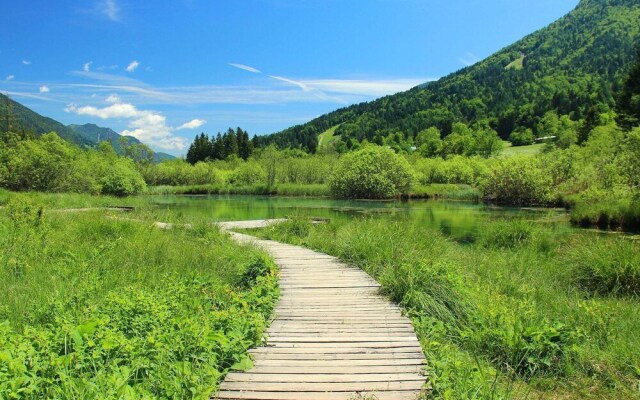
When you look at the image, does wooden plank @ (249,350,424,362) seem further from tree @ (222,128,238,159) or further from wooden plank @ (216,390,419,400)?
tree @ (222,128,238,159)

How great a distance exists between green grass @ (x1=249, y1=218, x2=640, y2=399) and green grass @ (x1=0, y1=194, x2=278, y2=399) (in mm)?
1956

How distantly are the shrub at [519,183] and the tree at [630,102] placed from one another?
8143 mm

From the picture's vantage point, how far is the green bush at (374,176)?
55.6 meters

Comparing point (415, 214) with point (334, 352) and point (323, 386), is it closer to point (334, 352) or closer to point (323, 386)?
point (334, 352)

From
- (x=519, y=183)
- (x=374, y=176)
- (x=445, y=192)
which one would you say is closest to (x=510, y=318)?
(x=519, y=183)

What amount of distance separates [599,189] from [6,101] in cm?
7766

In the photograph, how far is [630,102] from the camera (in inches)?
1556

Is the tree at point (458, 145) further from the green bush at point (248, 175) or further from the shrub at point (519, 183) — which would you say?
the shrub at point (519, 183)

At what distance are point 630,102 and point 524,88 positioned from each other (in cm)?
10219

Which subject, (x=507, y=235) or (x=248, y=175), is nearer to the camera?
(x=507, y=235)

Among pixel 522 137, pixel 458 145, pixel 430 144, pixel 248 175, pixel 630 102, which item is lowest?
pixel 248 175

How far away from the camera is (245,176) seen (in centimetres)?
7694

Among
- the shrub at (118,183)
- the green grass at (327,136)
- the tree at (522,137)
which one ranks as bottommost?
→ the shrub at (118,183)


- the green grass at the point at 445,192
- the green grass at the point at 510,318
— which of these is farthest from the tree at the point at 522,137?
the green grass at the point at 510,318
